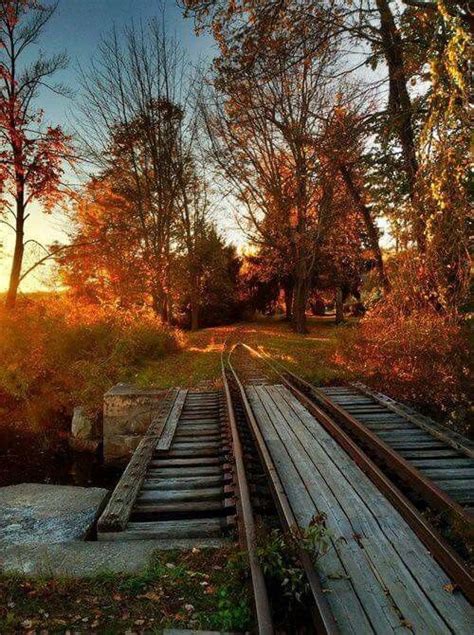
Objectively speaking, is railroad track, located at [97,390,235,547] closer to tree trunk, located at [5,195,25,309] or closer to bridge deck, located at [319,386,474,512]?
bridge deck, located at [319,386,474,512]

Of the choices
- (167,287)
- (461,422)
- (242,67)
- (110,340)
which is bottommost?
(461,422)

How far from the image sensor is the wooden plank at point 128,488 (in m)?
4.62

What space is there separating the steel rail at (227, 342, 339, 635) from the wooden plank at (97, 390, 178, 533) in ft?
5.32

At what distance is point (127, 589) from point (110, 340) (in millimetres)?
12371

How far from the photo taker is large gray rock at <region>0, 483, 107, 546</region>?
516 cm

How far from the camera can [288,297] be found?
44781mm

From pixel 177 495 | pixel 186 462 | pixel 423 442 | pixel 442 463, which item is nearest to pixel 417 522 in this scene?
pixel 442 463

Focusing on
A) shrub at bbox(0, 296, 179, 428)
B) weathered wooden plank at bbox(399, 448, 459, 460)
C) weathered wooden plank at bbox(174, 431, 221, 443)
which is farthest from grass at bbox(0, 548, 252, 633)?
shrub at bbox(0, 296, 179, 428)

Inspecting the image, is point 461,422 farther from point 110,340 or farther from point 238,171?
point 238,171

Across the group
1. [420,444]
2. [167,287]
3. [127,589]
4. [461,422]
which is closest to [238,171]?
[167,287]

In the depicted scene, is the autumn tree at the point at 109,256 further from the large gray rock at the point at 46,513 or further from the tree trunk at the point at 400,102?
the large gray rock at the point at 46,513

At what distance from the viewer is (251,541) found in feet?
12.9

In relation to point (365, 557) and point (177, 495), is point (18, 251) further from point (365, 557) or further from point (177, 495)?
point (365, 557)

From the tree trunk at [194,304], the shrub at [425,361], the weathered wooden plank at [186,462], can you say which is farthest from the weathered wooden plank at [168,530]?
the tree trunk at [194,304]
